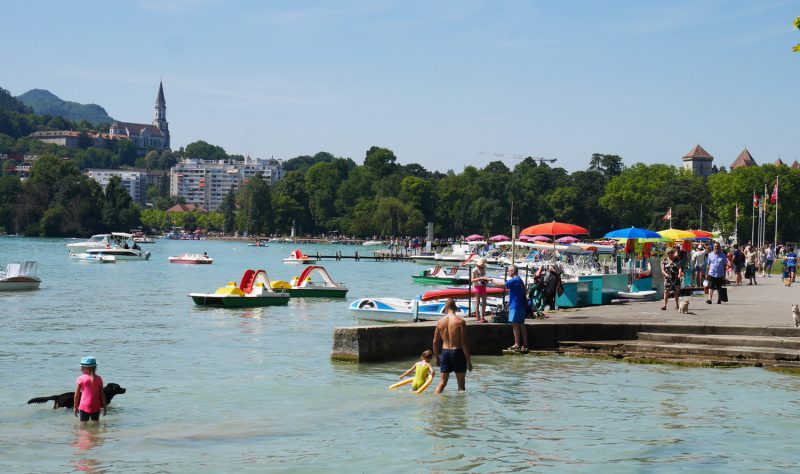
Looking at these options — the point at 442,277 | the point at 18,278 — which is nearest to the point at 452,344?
the point at 18,278

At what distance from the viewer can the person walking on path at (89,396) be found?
15812mm

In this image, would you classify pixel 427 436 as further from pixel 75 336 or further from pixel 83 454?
pixel 75 336

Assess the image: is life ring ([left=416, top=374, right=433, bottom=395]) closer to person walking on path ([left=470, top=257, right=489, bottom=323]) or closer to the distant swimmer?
the distant swimmer

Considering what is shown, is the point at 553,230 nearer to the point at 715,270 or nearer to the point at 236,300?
the point at 236,300

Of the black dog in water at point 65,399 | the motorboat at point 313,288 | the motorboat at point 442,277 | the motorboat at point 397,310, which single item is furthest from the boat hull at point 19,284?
the black dog in water at point 65,399

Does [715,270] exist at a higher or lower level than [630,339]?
higher

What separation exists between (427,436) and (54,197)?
18863cm

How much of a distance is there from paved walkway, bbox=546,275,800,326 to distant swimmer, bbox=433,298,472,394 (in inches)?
325

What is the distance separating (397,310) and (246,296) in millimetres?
11600

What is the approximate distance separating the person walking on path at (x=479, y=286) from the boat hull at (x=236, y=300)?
1580 centimetres

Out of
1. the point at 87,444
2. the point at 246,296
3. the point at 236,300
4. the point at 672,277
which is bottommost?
the point at 87,444

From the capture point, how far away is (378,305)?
102 feet

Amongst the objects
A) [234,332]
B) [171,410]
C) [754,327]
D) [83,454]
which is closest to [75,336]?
[234,332]

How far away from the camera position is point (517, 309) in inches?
878
